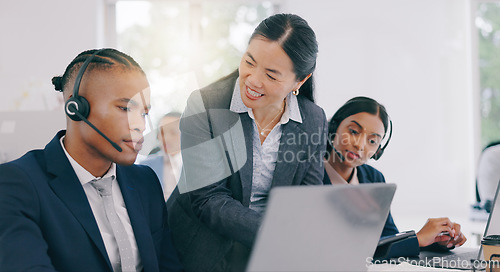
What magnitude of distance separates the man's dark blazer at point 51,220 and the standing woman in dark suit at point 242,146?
166 mm

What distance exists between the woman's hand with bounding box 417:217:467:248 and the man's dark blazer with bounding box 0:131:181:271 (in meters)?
0.81

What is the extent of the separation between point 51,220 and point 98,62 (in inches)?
13.6

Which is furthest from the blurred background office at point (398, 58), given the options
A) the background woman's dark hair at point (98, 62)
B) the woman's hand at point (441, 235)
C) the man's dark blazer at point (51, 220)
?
the man's dark blazer at point (51, 220)

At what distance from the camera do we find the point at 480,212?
266 centimetres

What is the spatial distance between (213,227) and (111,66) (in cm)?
46

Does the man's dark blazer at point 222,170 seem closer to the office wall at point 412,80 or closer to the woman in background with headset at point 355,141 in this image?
the woman in background with headset at point 355,141

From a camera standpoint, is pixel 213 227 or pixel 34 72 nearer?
pixel 213 227

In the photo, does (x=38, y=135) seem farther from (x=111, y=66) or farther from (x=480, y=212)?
(x=480, y=212)

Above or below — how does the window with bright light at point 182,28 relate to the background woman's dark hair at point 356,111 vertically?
above

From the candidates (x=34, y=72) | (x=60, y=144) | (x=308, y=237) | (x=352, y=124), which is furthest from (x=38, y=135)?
(x=34, y=72)

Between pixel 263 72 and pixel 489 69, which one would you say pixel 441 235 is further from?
pixel 489 69

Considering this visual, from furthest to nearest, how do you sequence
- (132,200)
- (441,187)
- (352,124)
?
(441,187) < (352,124) < (132,200)

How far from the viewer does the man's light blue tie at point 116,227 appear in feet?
3.42

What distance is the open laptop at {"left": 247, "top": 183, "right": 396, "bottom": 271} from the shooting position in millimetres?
651
